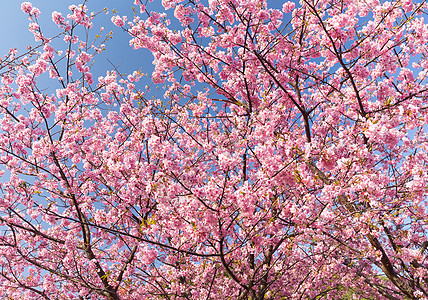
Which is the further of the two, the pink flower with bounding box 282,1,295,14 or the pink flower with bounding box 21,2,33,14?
the pink flower with bounding box 21,2,33,14

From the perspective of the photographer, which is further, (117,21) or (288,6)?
(117,21)

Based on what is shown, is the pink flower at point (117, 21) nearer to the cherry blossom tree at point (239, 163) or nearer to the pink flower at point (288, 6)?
the cherry blossom tree at point (239, 163)

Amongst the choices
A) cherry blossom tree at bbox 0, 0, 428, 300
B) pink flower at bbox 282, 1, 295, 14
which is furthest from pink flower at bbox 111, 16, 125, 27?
pink flower at bbox 282, 1, 295, 14

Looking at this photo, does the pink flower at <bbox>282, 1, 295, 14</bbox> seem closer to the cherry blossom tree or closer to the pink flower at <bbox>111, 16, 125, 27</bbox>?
the cherry blossom tree

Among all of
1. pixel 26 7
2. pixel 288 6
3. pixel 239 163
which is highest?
pixel 288 6

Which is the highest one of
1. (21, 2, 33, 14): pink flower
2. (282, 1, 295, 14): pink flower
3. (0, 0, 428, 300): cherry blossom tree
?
(282, 1, 295, 14): pink flower

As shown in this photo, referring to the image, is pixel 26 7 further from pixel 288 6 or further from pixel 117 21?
pixel 288 6

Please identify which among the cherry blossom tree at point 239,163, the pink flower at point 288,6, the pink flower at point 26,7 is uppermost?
the pink flower at point 288,6

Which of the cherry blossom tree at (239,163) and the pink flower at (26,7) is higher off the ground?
the pink flower at (26,7)

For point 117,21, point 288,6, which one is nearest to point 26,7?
point 117,21

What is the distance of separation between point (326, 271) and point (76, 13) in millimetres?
10262

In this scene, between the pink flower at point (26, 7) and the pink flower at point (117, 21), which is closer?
the pink flower at point (26, 7)

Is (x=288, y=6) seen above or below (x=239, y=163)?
above

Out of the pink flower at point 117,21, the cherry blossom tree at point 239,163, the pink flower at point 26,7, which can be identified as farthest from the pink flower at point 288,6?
the pink flower at point 26,7
